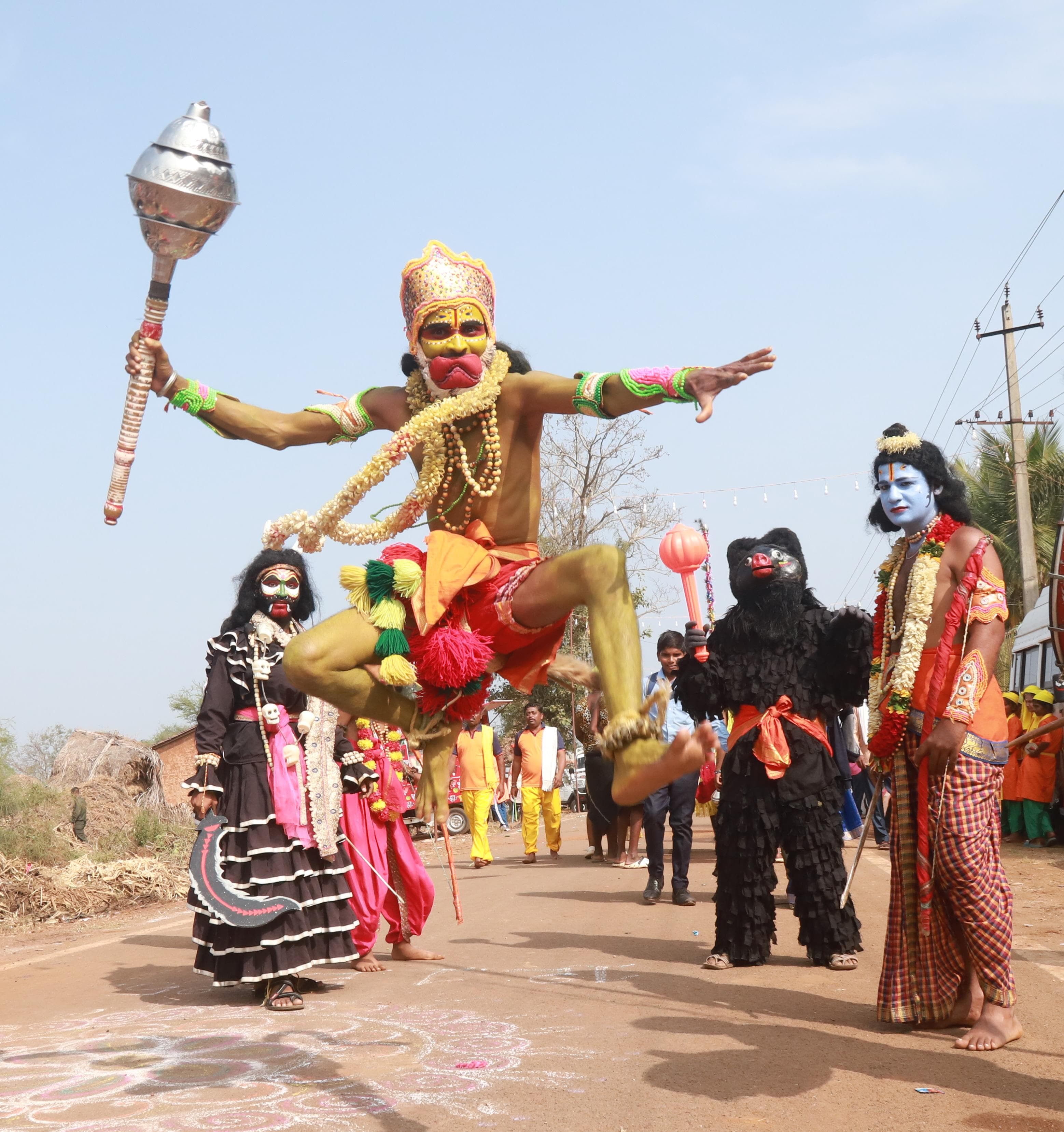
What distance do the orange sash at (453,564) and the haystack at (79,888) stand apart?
9.44 metres

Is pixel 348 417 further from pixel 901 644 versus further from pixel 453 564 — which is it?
pixel 901 644

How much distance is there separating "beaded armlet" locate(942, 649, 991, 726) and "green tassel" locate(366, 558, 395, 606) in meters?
2.73

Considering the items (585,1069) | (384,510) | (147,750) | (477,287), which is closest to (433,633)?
(384,510)

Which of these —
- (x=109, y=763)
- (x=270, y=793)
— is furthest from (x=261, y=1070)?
(x=109, y=763)

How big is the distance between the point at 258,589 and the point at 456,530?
138 inches

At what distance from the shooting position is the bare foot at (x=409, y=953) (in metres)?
8.12

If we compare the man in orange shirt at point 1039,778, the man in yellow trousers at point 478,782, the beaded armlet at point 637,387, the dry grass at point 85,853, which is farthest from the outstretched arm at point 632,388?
the man in orange shirt at point 1039,778

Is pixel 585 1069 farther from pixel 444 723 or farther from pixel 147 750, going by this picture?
pixel 147 750

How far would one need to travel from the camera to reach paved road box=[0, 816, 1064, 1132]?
4438 millimetres

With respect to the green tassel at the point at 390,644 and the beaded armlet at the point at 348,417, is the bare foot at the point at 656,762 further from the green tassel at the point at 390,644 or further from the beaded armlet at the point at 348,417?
the beaded armlet at the point at 348,417

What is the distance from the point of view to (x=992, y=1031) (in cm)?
514

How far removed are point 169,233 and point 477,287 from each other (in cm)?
101

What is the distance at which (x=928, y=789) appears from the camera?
5.51 m

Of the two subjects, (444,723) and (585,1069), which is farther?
(585,1069)
